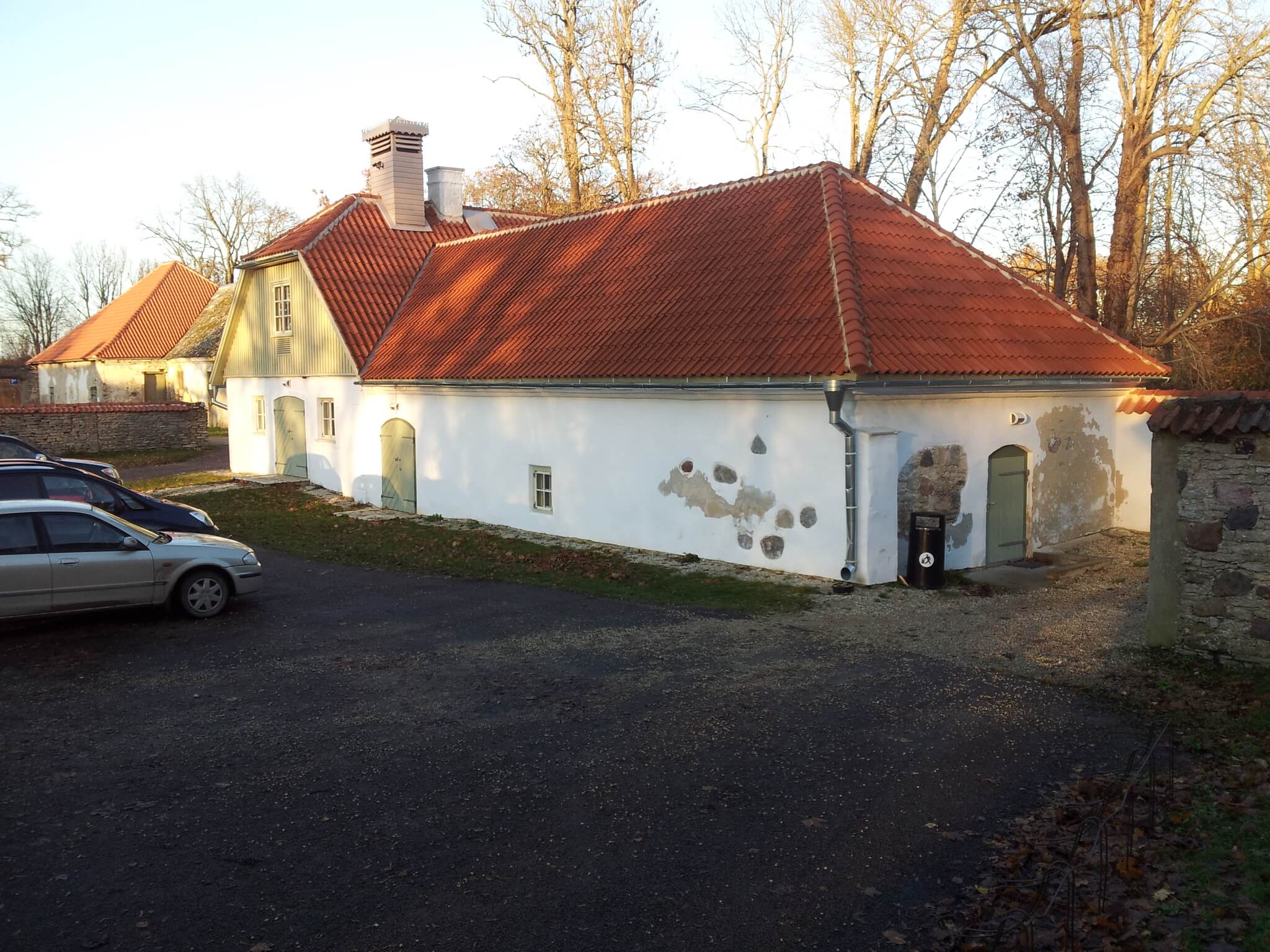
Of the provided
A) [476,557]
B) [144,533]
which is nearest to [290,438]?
[476,557]

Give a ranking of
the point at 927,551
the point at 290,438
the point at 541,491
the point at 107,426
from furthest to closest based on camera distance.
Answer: the point at 107,426, the point at 290,438, the point at 541,491, the point at 927,551

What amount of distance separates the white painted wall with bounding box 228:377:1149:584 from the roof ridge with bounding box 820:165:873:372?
68cm

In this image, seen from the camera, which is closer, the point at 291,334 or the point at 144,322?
the point at 291,334

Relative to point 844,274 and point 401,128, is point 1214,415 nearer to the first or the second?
point 844,274

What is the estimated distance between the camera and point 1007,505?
50.1 feet

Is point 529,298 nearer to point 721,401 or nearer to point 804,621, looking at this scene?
point 721,401

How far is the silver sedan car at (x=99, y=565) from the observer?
10688mm

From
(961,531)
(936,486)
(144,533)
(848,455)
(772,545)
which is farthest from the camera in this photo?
(961,531)

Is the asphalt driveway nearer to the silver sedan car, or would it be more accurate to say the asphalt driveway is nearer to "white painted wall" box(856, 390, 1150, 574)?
the silver sedan car

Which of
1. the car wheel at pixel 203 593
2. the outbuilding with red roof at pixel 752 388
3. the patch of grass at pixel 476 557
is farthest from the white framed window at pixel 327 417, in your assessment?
the car wheel at pixel 203 593

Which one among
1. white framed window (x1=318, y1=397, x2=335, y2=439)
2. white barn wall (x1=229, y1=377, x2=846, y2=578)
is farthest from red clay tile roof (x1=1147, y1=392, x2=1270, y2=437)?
white framed window (x1=318, y1=397, x2=335, y2=439)

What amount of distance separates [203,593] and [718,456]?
7.07 metres

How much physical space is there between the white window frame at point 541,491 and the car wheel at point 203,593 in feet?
22.6

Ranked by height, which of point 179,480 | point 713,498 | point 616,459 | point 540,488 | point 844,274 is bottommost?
point 179,480
